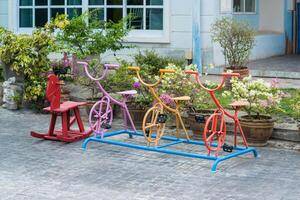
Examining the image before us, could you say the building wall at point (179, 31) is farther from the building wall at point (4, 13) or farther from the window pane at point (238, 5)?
the building wall at point (4, 13)

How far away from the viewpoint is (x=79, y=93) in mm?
12438

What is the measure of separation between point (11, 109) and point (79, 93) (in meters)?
1.32

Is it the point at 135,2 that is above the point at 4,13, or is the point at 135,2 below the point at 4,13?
above

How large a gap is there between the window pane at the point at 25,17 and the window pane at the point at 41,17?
0.78 feet

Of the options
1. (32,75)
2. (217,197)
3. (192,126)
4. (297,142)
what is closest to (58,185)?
(217,197)

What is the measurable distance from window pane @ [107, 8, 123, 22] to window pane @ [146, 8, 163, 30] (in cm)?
75

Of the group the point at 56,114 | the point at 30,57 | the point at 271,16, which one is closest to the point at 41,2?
the point at 30,57

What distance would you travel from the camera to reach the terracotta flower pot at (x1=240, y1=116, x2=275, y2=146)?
9.23 metres

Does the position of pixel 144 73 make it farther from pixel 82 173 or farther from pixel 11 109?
pixel 82 173

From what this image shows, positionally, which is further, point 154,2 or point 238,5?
point 238,5

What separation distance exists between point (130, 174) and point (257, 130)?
89.7 inches

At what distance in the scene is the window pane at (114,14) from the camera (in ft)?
54.2

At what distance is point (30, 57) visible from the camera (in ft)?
40.0

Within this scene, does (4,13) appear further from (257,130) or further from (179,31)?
(257,130)
